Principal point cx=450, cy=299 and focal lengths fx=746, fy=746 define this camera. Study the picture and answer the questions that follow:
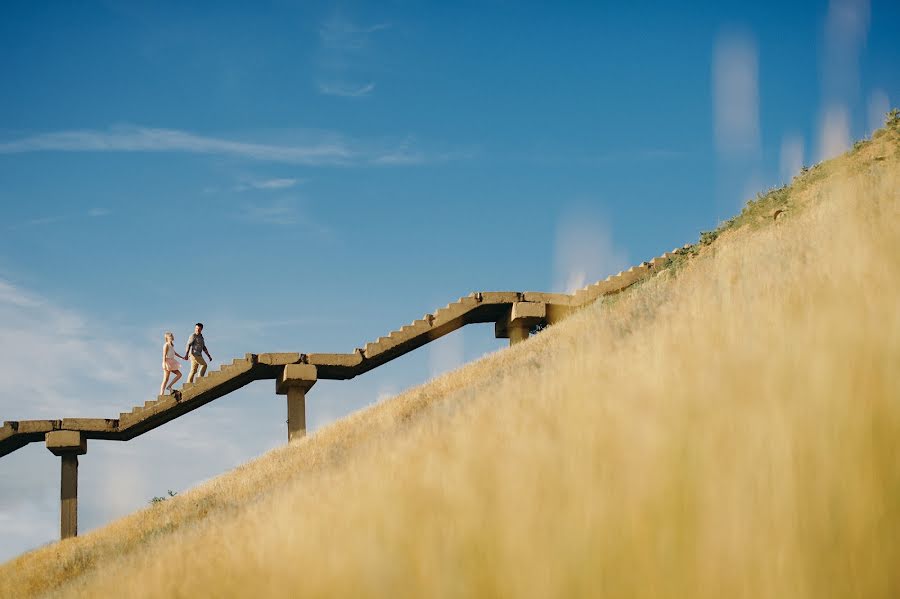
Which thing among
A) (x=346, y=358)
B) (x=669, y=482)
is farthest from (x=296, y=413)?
(x=669, y=482)

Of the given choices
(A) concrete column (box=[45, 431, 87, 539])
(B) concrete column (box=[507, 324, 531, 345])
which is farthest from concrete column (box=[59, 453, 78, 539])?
(B) concrete column (box=[507, 324, 531, 345])

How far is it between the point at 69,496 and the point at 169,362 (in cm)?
544

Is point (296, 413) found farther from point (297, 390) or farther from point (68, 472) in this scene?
point (68, 472)

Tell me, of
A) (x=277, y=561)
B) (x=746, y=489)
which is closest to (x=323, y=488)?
(x=277, y=561)

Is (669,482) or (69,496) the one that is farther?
(69,496)

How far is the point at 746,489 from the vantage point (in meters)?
2.37

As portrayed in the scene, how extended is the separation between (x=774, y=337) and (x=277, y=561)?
248cm

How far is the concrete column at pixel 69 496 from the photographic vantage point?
21812 mm

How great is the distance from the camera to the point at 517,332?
22.4 meters

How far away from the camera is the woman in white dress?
67.2ft

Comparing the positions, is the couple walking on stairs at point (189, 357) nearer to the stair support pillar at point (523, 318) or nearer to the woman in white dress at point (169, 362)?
the woman in white dress at point (169, 362)

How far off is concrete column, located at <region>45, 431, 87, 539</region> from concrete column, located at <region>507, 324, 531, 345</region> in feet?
43.5

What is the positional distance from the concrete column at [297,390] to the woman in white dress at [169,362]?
2963 mm

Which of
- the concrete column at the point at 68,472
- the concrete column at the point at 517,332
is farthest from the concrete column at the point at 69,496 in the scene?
the concrete column at the point at 517,332
